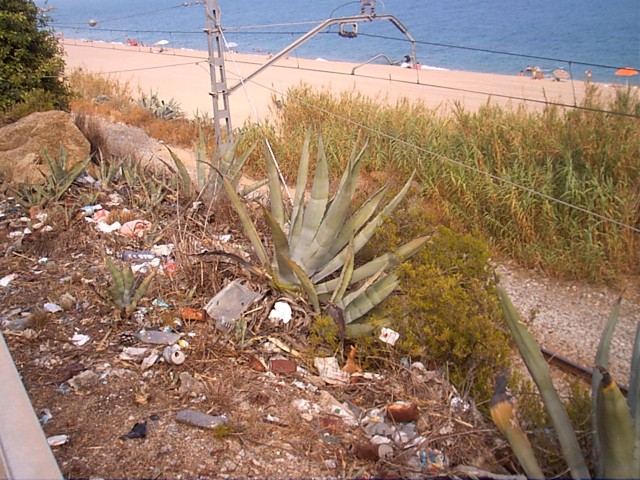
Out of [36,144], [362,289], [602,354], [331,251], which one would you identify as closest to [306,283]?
[362,289]

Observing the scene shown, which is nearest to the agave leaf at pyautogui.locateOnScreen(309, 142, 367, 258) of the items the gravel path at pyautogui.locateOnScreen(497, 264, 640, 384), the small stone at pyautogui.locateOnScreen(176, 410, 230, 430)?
the small stone at pyautogui.locateOnScreen(176, 410, 230, 430)

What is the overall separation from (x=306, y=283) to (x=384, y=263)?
0.56m

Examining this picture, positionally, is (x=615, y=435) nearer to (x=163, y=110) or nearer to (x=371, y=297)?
(x=371, y=297)

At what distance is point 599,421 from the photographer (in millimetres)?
2402

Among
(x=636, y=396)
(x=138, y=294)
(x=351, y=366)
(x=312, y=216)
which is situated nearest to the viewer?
(x=636, y=396)

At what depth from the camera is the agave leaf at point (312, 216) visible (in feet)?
14.2

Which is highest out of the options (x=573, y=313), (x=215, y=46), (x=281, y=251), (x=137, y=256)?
(x=215, y=46)

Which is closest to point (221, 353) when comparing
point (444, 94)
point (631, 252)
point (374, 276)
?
point (374, 276)

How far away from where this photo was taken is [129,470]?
274cm

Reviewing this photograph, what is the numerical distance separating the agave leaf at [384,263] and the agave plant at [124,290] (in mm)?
1158

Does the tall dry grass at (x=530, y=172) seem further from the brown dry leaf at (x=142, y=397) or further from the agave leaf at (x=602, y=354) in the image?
the brown dry leaf at (x=142, y=397)

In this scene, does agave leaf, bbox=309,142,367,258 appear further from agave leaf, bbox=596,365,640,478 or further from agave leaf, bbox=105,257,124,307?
agave leaf, bbox=596,365,640,478

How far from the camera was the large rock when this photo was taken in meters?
6.34

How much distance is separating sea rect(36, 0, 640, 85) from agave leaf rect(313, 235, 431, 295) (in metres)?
12.8
